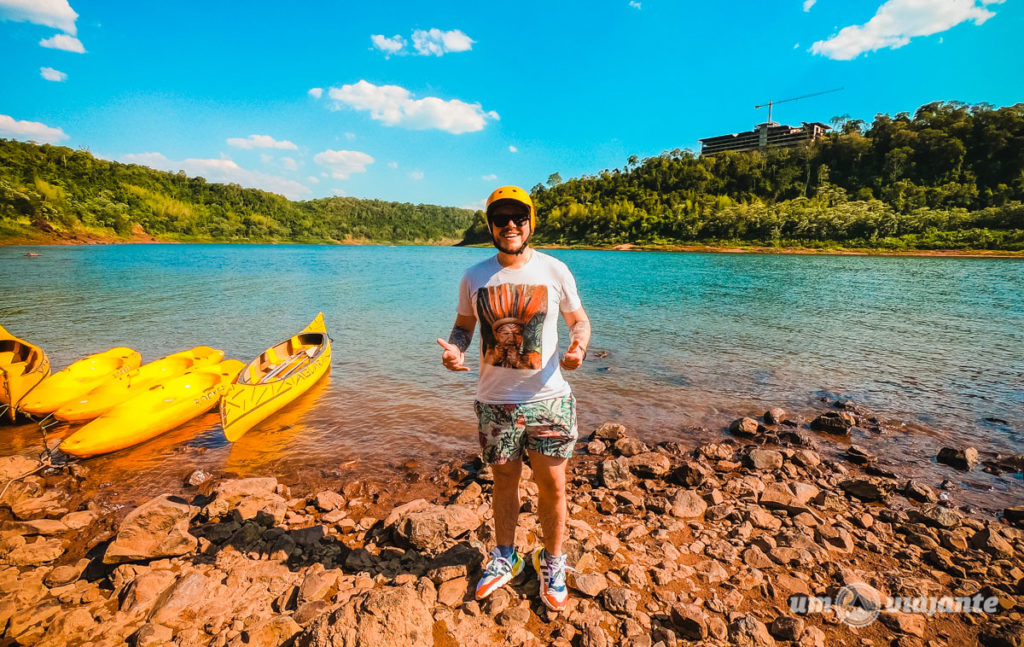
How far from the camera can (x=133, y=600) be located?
3387 millimetres

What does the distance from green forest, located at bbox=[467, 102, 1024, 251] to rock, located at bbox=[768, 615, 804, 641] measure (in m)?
106

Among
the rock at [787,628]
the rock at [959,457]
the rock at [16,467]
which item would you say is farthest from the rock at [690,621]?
the rock at [16,467]

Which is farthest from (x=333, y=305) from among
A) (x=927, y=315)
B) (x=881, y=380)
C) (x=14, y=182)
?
(x=14, y=182)

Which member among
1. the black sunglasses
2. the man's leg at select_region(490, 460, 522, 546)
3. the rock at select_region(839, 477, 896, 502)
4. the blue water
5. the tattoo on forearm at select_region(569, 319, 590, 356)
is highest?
the black sunglasses

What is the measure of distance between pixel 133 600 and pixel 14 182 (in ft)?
545

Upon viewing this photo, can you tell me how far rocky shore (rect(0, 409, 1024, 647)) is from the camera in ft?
10.2

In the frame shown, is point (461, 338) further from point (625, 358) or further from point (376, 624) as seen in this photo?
point (625, 358)

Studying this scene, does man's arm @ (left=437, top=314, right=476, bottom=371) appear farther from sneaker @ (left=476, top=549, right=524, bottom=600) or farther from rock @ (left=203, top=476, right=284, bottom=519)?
rock @ (left=203, top=476, right=284, bottom=519)

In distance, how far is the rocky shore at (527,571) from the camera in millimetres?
3115

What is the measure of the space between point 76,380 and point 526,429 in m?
11.3

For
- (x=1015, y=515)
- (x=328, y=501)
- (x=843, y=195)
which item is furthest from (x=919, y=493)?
(x=843, y=195)

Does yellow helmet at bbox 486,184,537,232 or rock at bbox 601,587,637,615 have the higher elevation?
yellow helmet at bbox 486,184,537,232

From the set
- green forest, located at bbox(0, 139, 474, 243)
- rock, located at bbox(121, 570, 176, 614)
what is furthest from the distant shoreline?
rock, located at bbox(121, 570, 176, 614)

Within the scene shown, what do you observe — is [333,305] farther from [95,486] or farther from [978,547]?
[978,547]
